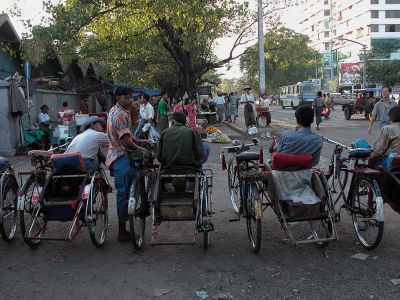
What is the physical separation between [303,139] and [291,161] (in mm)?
351

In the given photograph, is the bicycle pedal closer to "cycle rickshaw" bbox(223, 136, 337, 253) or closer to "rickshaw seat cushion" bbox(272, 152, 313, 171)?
"cycle rickshaw" bbox(223, 136, 337, 253)

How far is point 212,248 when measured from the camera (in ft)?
16.4

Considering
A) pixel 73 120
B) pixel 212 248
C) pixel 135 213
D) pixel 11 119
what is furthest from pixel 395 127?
pixel 73 120

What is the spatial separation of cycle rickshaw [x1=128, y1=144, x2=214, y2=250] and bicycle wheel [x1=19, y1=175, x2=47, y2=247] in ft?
3.18

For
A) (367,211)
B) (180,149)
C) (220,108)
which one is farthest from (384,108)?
(220,108)

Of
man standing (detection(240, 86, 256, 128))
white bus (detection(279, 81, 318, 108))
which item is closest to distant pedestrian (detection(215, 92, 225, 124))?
man standing (detection(240, 86, 256, 128))

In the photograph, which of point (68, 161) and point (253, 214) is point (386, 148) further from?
point (68, 161)

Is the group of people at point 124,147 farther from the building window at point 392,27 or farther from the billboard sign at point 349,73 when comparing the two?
the building window at point 392,27

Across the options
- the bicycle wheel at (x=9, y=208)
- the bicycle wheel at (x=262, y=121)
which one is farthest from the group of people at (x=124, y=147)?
the bicycle wheel at (x=262, y=121)

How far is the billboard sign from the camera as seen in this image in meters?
65.8

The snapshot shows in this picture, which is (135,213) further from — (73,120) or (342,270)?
(73,120)

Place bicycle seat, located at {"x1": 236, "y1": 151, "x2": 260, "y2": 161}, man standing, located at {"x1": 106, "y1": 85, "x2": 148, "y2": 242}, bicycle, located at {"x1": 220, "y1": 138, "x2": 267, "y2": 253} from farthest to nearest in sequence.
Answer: bicycle seat, located at {"x1": 236, "y1": 151, "x2": 260, "y2": 161}, man standing, located at {"x1": 106, "y1": 85, "x2": 148, "y2": 242}, bicycle, located at {"x1": 220, "y1": 138, "x2": 267, "y2": 253}

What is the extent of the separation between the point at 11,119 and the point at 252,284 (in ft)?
37.6

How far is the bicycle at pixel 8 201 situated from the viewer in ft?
16.9
